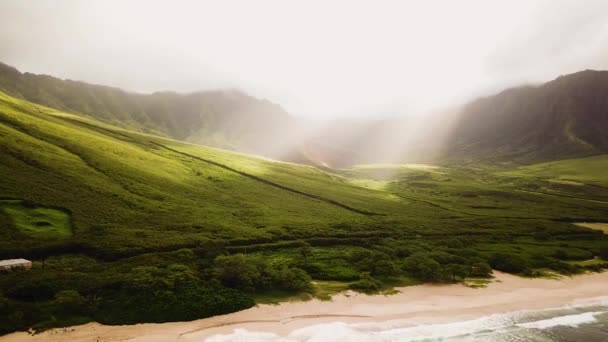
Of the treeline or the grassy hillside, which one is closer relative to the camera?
the treeline

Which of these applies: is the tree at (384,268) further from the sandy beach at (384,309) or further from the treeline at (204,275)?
the sandy beach at (384,309)

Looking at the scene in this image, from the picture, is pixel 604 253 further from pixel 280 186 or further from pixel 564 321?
pixel 280 186

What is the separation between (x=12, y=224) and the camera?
61.3 m

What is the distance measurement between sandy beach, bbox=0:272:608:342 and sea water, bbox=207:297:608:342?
1.27 meters

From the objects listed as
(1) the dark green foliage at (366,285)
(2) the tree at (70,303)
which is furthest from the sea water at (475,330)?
(2) the tree at (70,303)

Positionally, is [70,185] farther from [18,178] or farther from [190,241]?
[190,241]

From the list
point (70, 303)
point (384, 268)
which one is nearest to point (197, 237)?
point (70, 303)

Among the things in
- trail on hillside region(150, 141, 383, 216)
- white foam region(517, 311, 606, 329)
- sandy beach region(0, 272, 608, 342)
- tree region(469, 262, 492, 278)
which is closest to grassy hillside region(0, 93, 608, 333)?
tree region(469, 262, 492, 278)

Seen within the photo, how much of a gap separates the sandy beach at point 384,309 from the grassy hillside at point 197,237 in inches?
74.0

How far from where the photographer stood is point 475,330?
1845 inches

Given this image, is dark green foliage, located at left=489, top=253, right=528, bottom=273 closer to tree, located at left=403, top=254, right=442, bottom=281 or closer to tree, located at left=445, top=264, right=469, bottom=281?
tree, located at left=445, top=264, right=469, bottom=281

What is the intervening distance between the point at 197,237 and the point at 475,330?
48622mm

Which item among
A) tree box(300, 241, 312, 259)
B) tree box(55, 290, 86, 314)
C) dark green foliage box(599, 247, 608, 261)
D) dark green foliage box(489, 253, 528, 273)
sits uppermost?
dark green foliage box(599, 247, 608, 261)

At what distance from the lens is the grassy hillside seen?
46625mm
